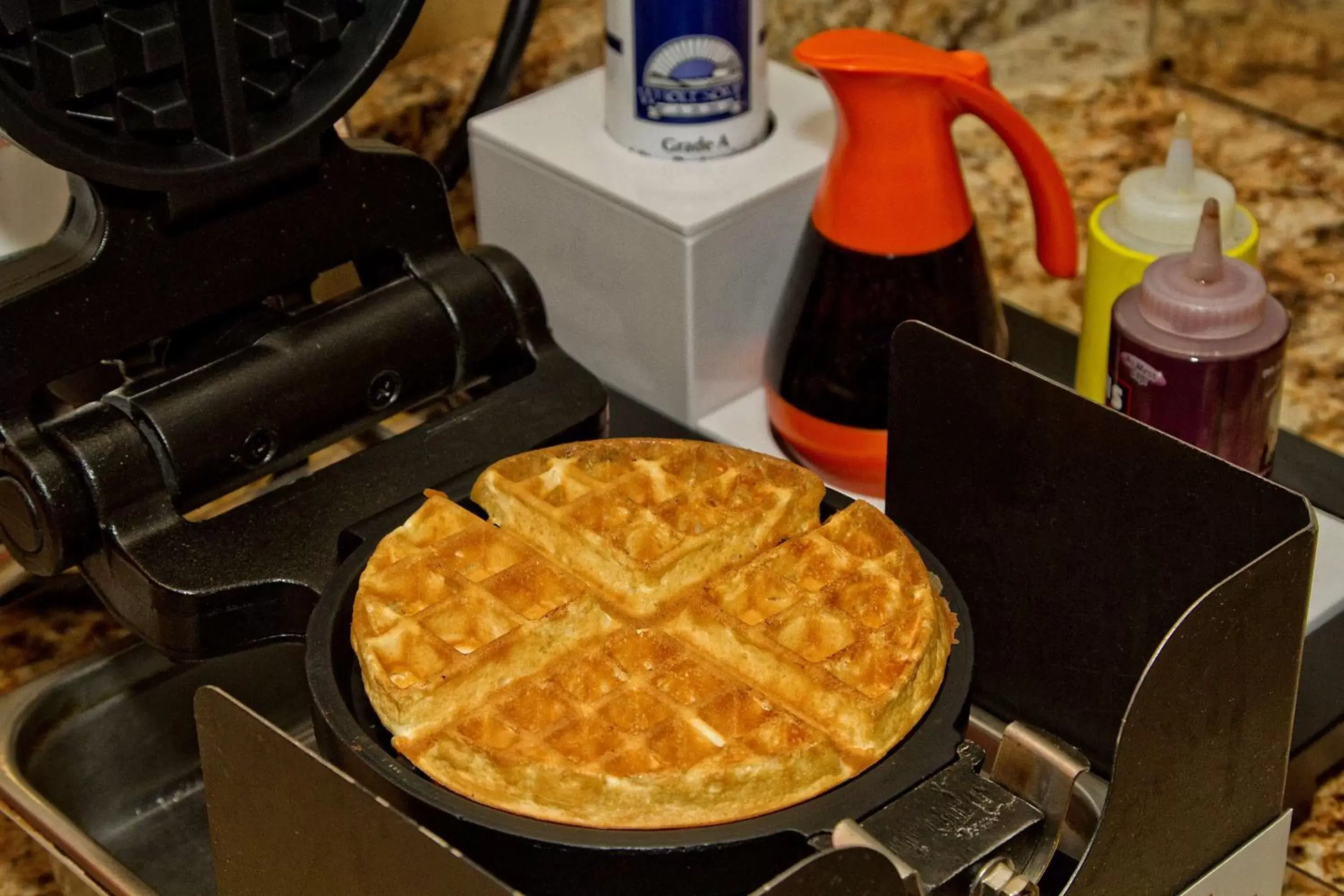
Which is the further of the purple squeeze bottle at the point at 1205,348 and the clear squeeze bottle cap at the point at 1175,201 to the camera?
the clear squeeze bottle cap at the point at 1175,201

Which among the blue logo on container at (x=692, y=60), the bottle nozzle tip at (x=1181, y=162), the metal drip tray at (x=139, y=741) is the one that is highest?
the blue logo on container at (x=692, y=60)

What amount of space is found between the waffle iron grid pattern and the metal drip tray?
0.91 ft

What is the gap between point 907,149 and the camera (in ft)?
3.45

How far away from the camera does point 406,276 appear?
3.16ft

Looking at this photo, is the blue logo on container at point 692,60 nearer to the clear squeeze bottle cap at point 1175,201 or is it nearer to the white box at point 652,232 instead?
the white box at point 652,232

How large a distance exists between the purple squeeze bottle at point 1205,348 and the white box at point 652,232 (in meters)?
0.25

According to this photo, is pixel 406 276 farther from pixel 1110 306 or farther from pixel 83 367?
pixel 1110 306

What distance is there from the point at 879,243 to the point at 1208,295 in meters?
0.19

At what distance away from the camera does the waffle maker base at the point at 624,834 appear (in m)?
0.69

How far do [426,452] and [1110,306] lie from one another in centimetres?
48

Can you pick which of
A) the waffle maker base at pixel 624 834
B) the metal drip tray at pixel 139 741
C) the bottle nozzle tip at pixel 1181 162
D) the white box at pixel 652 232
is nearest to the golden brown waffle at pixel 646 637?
the waffle maker base at pixel 624 834

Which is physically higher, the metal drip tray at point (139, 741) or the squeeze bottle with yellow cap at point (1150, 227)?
the squeeze bottle with yellow cap at point (1150, 227)

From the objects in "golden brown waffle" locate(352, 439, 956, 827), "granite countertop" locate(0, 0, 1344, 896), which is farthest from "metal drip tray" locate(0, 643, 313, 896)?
"golden brown waffle" locate(352, 439, 956, 827)

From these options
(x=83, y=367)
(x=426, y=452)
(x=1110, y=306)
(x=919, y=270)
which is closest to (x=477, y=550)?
(x=426, y=452)
